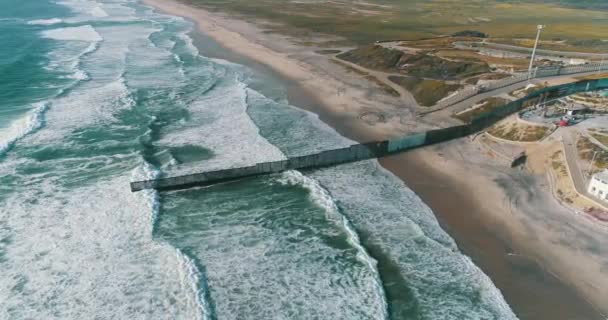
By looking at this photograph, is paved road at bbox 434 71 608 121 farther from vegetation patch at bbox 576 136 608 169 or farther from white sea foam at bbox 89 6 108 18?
white sea foam at bbox 89 6 108 18

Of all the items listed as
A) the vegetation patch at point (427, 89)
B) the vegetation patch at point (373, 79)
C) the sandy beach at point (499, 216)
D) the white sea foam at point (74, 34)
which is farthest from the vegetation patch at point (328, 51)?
the white sea foam at point (74, 34)

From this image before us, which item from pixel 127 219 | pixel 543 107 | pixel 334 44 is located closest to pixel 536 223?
pixel 543 107

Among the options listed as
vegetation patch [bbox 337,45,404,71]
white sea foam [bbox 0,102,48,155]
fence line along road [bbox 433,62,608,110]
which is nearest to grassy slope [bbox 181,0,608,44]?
vegetation patch [bbox 337,45,404,71]

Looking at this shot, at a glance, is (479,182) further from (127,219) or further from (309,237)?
(127,219)

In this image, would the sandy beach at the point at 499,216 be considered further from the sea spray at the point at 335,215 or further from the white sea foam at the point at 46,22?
the white sea foam at the point at 46,22

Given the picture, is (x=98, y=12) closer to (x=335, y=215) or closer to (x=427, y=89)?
(x=427, y=89)

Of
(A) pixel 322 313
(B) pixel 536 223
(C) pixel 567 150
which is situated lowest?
(A) pixel 322 313
